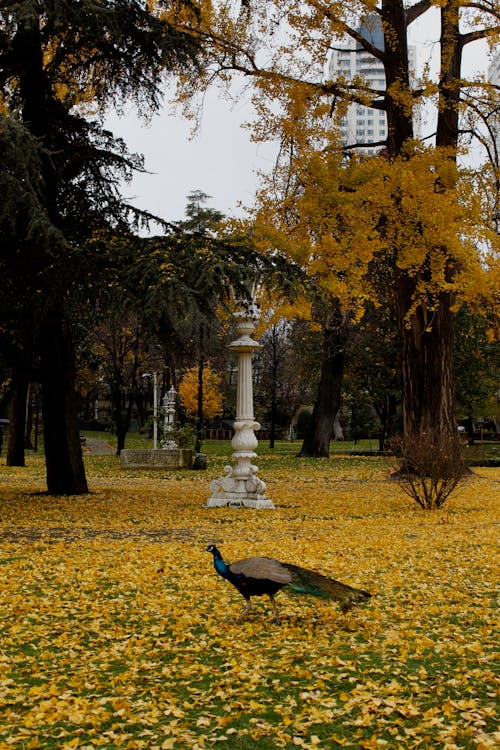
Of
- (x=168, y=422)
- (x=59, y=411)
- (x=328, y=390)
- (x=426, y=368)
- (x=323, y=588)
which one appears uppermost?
(x=426, y=368)

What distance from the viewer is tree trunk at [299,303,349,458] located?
28.1 meters

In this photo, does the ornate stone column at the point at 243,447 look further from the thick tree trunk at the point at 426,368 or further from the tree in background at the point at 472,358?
the tree in background at the point at 472,358

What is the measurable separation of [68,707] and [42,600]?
8.77 ft

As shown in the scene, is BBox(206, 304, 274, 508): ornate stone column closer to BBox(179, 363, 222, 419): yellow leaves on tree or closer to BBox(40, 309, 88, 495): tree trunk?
BBox(40, 309, 88, 495): tree trunk

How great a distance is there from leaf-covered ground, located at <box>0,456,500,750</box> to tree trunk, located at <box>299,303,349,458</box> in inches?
651

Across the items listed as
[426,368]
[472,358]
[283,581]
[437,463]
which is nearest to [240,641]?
[283,581]

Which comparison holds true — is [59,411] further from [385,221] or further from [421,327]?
[421,327]

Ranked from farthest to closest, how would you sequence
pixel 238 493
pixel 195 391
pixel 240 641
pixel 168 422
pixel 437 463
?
pixel 195 391 → pixel 168 422 → pixel 238 493 → pixel 437 463 → pixel 240 641

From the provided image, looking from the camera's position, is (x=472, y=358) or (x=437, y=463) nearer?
(x=437, y=463)

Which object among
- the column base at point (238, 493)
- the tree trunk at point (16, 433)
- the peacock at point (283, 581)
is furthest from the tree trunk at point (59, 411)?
the peacock at point (283, 581)

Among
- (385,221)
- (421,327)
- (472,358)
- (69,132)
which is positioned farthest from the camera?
(472,358)

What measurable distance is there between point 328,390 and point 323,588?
78.2 feet

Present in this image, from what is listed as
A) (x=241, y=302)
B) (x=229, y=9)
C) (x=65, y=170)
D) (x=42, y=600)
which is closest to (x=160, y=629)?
(x=42, y=600)

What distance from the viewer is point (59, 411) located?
622 inches
